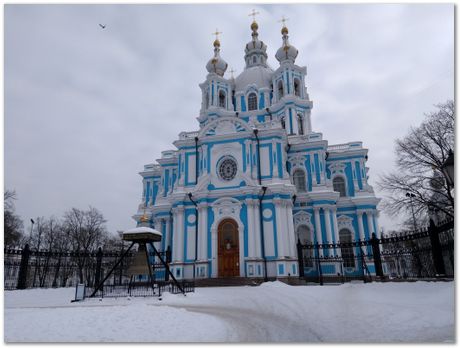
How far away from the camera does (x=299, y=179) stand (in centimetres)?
2556

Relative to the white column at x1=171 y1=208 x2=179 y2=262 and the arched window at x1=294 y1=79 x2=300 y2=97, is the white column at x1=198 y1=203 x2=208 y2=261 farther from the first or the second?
the arched window at x1=294 y1=79 x2=300 y2=97

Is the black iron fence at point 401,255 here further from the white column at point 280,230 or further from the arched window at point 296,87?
the arched window at point 296,87

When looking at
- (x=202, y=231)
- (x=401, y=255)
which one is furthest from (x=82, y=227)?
(x=401, y=255)

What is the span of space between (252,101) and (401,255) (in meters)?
23.5

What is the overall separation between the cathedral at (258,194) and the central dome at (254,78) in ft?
8.98

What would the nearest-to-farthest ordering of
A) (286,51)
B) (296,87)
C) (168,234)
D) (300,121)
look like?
(168,234), (300,121), (296,87), (286,51)

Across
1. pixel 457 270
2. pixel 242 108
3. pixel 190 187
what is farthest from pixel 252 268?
pixel 242 108

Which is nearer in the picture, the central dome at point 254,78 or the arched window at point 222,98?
the arched window at point 222,98

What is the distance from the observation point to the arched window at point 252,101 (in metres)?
32.7

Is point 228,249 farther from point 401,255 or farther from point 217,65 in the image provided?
point 217,65

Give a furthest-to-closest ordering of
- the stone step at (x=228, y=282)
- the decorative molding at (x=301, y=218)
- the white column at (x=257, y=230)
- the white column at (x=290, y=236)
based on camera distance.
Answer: the decorative molding at (x=301, y=218), the white column at (x=290, y=236), the white column at (x=257, y=230), the stone step at (x=228, y=282)

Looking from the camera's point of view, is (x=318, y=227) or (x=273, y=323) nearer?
(x=273, y=323)

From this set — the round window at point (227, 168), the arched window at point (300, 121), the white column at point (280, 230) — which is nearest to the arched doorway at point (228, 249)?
the white column at point (280, 230)

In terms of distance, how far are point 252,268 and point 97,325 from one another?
13.5 m
